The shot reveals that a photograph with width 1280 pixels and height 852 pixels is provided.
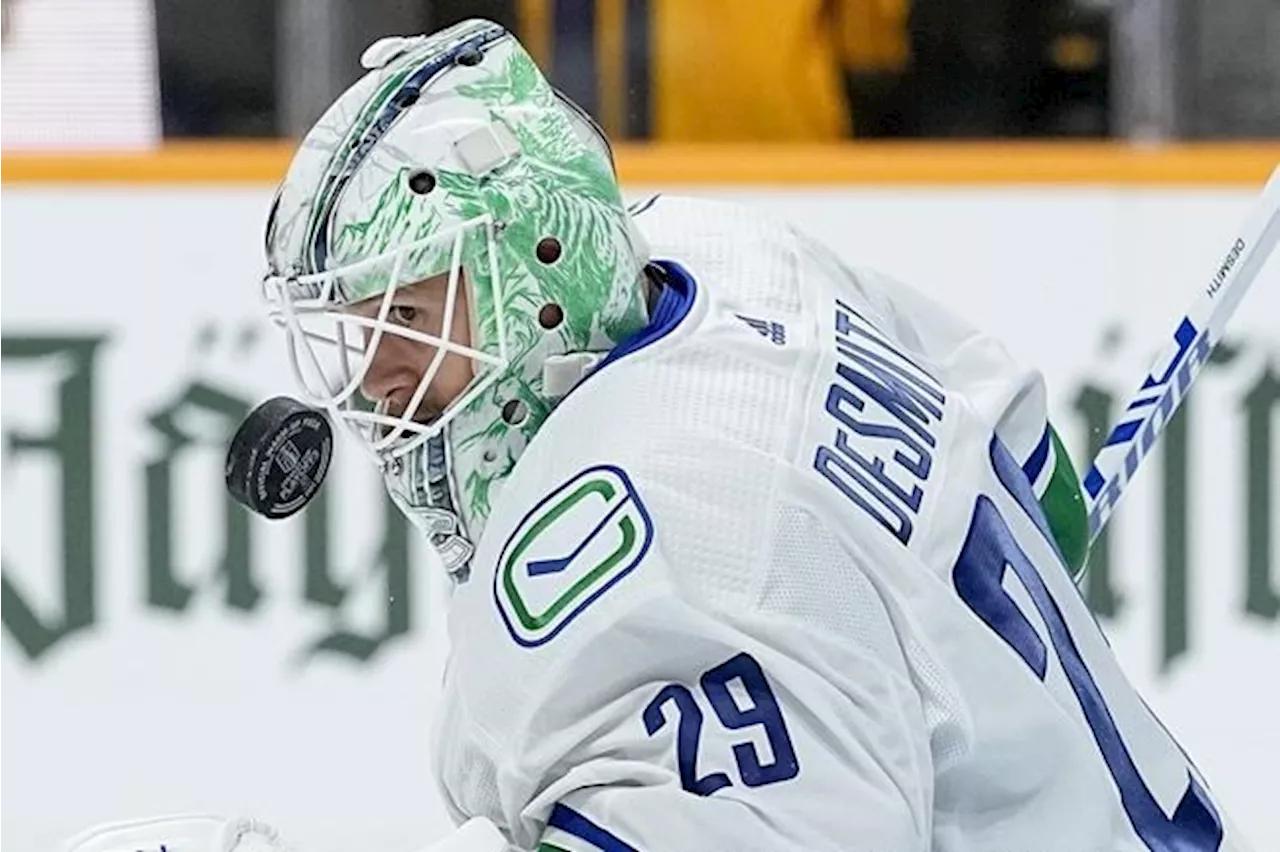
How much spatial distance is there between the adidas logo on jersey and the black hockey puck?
24 centimetres

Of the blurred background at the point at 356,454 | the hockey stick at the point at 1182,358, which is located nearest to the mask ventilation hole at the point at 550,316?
the hockey stick at the point at 1182,358

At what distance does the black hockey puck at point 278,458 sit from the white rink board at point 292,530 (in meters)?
1.16

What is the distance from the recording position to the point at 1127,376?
258 cm

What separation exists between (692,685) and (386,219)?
282mm

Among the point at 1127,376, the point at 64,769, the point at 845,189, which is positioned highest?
the point at 845,189

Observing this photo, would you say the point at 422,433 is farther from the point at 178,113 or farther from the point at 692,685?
the point at 178,113

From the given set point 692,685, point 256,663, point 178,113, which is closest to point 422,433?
point 692,685

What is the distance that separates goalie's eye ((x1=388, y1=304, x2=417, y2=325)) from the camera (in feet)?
4.36

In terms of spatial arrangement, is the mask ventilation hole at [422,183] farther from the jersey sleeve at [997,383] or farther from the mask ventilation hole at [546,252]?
the jersey sleeve at [997,383]

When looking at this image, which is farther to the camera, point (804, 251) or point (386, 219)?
point (804, 251)

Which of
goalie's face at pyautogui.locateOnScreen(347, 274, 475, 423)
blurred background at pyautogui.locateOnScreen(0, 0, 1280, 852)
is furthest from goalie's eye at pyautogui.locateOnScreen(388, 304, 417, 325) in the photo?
blurred background at pyautogui.locateOnScreen(0, 0, 1280, 852)

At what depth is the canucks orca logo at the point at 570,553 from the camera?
1.21 metres

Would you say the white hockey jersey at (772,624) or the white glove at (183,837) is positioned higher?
the white hockey jersey at (772,624)

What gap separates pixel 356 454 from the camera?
8.59 feet
